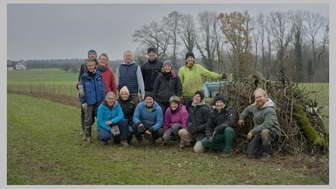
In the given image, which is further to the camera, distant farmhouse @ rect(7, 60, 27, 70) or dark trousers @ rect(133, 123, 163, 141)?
distant farmhouse @ rect(7, 60, 27, 70)

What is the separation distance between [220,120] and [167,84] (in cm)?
136

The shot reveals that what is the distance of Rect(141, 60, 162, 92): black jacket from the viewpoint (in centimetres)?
767

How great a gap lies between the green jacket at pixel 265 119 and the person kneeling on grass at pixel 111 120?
2555 mm

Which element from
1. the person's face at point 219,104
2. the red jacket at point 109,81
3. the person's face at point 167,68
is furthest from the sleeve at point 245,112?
the red jacket at point 109,81

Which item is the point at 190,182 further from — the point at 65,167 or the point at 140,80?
the point at 140,80

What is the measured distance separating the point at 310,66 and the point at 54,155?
40.3 ft

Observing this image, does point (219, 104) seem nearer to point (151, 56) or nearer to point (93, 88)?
point (151, 56)

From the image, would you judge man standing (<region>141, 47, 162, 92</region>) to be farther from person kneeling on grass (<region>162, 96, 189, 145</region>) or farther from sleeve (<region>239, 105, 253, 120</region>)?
sleeve (<region>239, 105, 253, 120</region>)

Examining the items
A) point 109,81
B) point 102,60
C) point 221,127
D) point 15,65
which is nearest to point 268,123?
point 221,127

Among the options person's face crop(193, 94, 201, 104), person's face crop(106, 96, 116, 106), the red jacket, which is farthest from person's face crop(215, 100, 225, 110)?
the red jacket

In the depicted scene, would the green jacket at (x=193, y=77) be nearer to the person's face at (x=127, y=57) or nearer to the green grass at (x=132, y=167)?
the person's face at (x=127, y=57)

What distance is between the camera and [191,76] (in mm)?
7543

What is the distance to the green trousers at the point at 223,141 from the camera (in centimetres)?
651

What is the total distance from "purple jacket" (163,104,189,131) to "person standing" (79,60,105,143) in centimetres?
147
